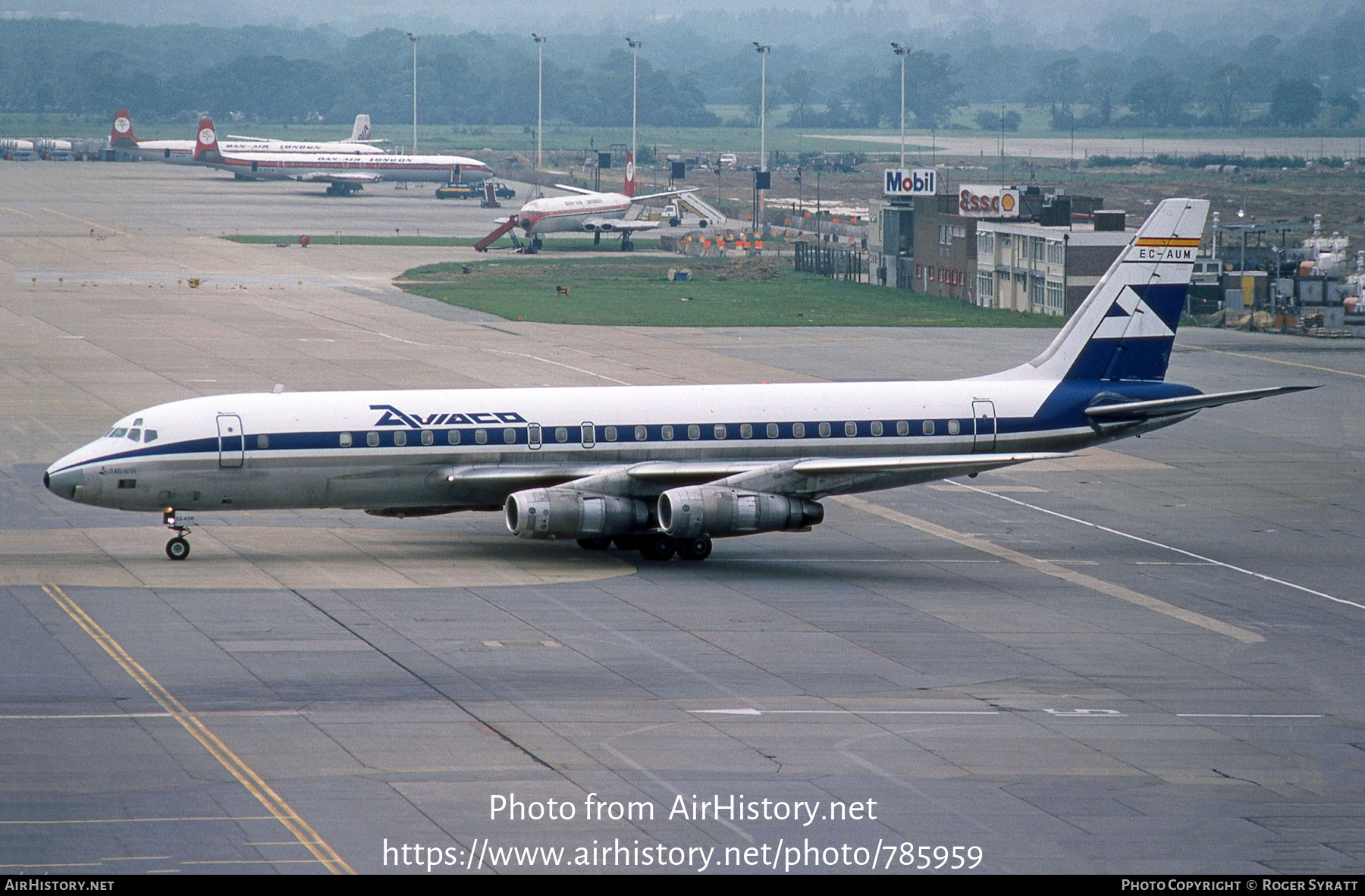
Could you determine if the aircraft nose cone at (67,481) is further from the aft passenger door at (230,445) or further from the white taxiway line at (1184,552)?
the white taxiway line at (1184,552)

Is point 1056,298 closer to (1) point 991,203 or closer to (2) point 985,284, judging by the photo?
(2) point 985,284

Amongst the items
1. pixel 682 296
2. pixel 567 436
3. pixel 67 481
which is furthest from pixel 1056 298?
pixel 67 481

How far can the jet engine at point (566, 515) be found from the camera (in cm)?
4203

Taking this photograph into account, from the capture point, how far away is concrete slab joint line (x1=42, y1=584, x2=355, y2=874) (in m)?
24.0

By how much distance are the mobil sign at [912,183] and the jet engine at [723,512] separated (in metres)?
82.5

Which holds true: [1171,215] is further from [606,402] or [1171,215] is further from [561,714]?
[561,714]

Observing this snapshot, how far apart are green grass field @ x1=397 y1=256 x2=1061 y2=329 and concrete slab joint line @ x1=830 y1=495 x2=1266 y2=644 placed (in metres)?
47.1

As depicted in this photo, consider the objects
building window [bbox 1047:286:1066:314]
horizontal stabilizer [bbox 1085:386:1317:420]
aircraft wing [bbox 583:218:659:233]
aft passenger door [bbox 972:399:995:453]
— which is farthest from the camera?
aircraft wing [bbox 583:218:659:233]

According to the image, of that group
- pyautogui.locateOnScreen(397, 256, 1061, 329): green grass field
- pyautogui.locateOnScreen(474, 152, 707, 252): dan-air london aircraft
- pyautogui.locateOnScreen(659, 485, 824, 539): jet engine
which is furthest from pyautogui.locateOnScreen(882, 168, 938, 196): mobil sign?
pyautogui.locateOnScreen(659, 485, 824, 539): jet engine

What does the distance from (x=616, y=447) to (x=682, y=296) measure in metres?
70.4

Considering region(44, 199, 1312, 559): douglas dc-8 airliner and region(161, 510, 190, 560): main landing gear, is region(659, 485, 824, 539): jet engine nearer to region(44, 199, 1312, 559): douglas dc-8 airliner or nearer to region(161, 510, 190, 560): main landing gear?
region(44, 199, 1312, 559): douglas dc-8 airliner

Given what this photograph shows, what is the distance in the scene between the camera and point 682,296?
114562 mm

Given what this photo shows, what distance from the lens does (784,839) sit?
24.7 metres

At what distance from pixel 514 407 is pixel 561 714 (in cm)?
1491
